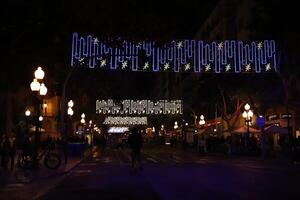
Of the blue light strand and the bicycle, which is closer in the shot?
the bicycle

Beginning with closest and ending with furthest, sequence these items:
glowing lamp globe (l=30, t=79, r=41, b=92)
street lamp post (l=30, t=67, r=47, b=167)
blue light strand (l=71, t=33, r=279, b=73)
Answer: glowing lamp globe (l=30, t=79, r=41, b=92) → street lamp post (l=30, t=67, r=47, b=167) → blue light strand (l=71, t=33, r=279, b=73)

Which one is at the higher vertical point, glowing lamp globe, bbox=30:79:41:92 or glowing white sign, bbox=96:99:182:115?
glowing white sign, bbox=96:99:182:115

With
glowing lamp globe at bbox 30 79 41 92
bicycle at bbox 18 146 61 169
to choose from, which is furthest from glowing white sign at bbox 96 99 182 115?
glowing lamp globe at bbox 30 79 41 92

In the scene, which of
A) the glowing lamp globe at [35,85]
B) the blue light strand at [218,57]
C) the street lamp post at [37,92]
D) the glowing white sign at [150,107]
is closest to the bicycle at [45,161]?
the street lamp post at [37,92]

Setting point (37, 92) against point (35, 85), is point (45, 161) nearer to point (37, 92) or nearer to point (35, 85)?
point (37, 92)

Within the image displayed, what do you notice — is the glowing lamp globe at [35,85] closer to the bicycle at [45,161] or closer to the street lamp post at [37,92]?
the street lamp post at [37,92]

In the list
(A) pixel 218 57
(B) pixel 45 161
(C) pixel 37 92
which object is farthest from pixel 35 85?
(A) pixel 218 57

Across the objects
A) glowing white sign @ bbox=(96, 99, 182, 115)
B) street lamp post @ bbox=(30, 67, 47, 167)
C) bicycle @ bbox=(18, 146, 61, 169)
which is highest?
glowing white sign @ bbox=(96, 99, 182, 115)

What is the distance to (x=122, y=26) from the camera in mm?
12711

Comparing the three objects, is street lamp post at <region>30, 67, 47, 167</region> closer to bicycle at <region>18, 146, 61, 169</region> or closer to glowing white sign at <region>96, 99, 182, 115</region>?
bicycle at <region>18, 146, 61, 169</region>

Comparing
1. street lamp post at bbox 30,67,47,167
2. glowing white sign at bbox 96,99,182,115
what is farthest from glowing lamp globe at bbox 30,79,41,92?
glowing white sign at bbox 96,99,182,115

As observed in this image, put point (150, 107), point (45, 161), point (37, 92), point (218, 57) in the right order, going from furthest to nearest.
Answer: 1. point (150, 107)
2. point (218, 57)
3. point (45, 161)
4. point (37, 92)

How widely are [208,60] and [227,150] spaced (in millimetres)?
10120

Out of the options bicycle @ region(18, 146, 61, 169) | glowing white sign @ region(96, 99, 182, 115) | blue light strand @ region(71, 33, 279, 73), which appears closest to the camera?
bicycle @ region(18, 146, 61, 169)
